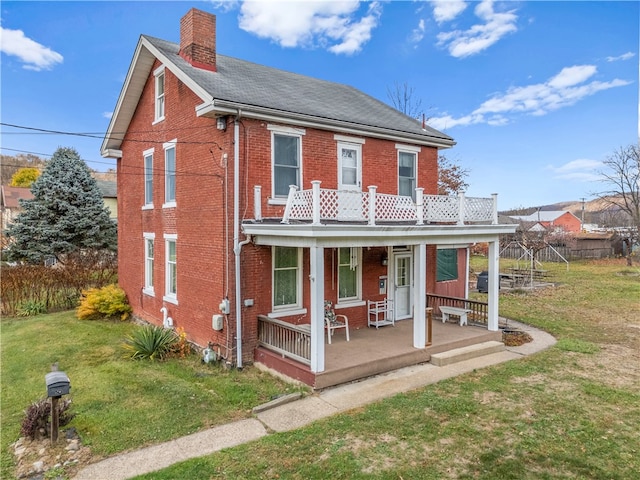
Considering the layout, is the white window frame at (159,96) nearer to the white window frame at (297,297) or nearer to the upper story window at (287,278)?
the upper story window at (287,278)

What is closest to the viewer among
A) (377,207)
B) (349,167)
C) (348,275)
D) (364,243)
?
(364,243)

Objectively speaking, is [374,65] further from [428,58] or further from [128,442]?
[128,442]

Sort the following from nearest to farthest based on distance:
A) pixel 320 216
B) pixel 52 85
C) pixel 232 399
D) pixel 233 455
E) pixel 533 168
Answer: pixel 233 455 < pixel 232 399 < pixel 320 216 < pixel 52 85 < pixel 533 168

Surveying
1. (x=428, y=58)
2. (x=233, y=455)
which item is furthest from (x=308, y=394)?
(x=428, y=58)

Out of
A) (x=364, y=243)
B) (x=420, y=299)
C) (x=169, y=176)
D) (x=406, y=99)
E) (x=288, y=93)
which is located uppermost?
(x=406, y=99)

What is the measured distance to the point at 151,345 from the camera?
32.3ft

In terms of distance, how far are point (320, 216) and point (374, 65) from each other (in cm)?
2385

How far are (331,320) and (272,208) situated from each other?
346cm

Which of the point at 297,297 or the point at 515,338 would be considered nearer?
the point at 297,297

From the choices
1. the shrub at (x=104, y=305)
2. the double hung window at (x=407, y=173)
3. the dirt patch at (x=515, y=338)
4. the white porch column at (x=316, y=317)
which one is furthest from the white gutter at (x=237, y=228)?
the shrub at (x=104, y=305)

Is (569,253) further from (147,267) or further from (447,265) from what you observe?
(147,267)

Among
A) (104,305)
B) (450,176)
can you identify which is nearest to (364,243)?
(104,305)

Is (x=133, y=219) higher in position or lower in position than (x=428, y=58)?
lower

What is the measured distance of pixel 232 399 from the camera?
24.5 ft
